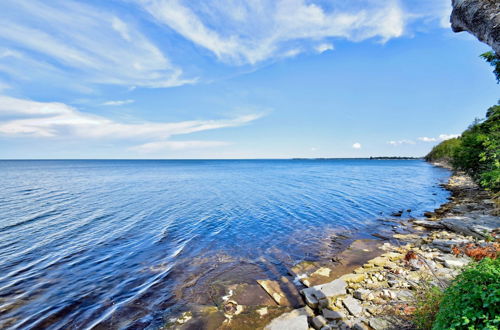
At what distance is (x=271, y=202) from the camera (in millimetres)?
29250

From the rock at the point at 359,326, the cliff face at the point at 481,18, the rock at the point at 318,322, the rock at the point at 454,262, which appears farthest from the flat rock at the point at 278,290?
the cliff face at the point at 481,18

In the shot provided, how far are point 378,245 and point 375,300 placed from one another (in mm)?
7627

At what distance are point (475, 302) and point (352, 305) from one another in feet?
16.2

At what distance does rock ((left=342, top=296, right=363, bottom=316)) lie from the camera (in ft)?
23.9

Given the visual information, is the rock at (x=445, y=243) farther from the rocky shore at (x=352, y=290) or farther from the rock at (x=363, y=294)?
the rock at (x=363, y=294)

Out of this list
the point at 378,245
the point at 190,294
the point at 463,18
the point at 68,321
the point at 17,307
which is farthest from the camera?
the point at 378,245

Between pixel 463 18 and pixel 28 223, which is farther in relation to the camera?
pixel 28 223

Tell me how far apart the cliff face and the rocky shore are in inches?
215

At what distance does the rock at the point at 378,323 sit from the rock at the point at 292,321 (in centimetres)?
186

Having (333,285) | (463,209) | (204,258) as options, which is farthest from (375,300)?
(463,209)

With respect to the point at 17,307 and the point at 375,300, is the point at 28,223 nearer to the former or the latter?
the point at 17,307

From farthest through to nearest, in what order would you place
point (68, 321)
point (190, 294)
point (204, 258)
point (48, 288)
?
point (204, 258), point (48, 288), point (190, 294), point (68, 321)

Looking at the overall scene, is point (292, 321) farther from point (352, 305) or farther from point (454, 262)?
point (454, 262)

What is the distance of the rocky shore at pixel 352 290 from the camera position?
23.3 feet
